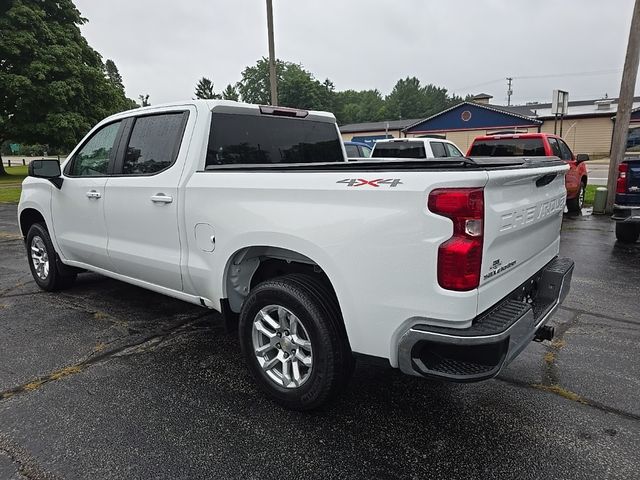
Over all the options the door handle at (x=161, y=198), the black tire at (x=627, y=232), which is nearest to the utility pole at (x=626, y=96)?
the black tire at (x=627, y=232)

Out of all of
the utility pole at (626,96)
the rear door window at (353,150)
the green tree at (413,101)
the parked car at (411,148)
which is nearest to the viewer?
the utility pole at (626,96)

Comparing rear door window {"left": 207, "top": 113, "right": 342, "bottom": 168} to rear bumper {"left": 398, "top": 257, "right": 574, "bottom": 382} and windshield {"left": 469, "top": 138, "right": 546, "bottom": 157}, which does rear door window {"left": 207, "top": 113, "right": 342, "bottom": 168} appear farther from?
windshield {"left": 469, "top": 138, "right": 546, "bottom": 157}

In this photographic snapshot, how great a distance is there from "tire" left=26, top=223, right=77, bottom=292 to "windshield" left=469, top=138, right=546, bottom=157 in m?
8.64

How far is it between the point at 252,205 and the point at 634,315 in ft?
12.8

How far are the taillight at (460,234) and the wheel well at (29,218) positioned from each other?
4767mm

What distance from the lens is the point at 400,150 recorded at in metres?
11.8

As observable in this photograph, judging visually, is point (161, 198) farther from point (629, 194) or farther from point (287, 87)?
point (287, 87)

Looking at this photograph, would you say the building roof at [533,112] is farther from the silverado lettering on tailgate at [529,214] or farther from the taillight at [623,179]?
the silverado lettering on tailgate at [529,214]

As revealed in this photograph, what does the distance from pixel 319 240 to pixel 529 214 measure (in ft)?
3.91

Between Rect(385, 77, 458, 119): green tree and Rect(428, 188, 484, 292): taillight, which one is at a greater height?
Rect(385, 77, 458, 119): green tree

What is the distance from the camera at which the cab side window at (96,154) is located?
165 inches

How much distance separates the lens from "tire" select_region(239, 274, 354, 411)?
2.63m

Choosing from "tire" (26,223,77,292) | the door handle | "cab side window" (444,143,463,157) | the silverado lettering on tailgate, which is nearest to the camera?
the silverado lettering on tailgate

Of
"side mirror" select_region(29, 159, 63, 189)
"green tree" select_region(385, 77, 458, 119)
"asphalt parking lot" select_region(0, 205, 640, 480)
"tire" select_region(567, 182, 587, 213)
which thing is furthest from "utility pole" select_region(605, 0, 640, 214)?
"green tree" select_region(385, 77, 458, 119)
